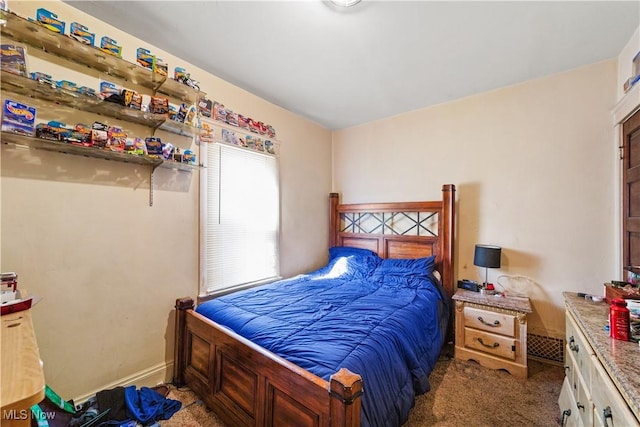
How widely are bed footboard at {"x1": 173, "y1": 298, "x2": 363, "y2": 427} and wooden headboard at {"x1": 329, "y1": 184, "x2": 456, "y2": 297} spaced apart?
85.2 inches

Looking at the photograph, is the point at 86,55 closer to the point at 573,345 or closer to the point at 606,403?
the point at 606,403

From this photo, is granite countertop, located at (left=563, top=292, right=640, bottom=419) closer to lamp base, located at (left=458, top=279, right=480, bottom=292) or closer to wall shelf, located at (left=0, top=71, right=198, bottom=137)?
lamp base, located at (left=458, top=279, right=480, bottom=292)

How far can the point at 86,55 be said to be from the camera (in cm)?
173

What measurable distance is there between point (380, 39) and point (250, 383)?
254 centimetres

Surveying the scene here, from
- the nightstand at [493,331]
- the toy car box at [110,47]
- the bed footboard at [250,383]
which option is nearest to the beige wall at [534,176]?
the nightstand at [493,331]

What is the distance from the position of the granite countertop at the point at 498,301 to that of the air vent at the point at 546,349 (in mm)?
444

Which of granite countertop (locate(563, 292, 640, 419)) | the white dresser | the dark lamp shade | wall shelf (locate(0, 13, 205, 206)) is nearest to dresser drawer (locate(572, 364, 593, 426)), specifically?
the white dresser

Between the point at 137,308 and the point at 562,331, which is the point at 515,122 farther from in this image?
the point at 137,308

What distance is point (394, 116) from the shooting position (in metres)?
3.45

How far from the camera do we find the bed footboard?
111 centimetres

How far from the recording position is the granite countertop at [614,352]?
2.89 feet

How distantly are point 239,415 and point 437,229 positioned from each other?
2.60 metres

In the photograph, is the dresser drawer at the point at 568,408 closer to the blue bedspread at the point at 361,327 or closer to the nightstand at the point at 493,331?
the nightstand at the point at 493,331

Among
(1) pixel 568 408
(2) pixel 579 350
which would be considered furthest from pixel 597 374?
(1) pixel 568 408
